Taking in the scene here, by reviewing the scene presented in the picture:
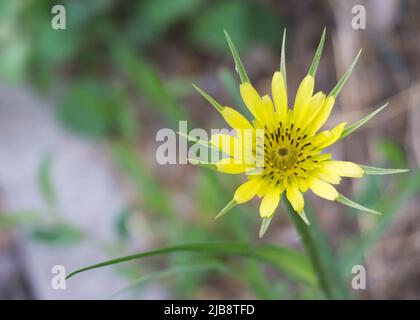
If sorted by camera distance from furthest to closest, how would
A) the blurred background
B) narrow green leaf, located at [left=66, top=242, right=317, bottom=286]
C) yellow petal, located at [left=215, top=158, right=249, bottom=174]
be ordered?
1. the blurred background
2. narrow green leaf, located at [left=66, top=242, right=317, bottom=286]
3. yellow petal, located at [left=215, top=158, right=249, bottom=174]

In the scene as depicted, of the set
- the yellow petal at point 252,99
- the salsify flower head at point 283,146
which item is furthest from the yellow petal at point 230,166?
the yellow petal at point 252,99

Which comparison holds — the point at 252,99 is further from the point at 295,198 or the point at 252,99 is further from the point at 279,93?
the point at 295,198

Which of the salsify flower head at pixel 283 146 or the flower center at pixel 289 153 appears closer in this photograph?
the salsify flower head at pixel 283 146

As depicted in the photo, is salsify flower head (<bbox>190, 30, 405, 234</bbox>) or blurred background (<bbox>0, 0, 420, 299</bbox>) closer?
salsify flower head (<bbox>190, 30, 405, 234</bbox>)

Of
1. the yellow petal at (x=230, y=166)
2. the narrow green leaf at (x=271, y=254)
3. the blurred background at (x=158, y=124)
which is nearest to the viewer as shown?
the yellow petal at (x=230, y=166)

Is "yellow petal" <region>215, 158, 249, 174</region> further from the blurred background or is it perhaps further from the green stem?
the blurred background

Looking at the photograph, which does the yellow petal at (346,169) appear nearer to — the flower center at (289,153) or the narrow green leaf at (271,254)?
the flower center at (289,153)

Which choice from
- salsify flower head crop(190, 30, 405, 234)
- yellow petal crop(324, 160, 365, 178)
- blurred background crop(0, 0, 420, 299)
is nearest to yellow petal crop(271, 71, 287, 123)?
salsify flower head crop(190, 30, 405, 234)

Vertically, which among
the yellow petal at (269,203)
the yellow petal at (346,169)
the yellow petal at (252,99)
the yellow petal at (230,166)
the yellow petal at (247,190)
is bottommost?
the yellow petal at (269,203)
